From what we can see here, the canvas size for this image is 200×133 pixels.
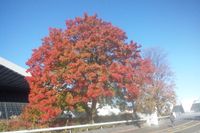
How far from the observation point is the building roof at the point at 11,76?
25.8 meters

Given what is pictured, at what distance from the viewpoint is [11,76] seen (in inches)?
1207

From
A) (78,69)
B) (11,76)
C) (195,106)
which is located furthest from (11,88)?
(195,106)

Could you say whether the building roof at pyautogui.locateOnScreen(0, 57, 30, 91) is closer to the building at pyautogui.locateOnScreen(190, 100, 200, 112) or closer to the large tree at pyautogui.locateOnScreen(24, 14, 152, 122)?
the large tree at pyautogui.locateOnScreen(24, 14, 152, 122)

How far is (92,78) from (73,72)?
1.85 m

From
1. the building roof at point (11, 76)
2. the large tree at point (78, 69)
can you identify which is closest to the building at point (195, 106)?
the building roof at point (11, 76)

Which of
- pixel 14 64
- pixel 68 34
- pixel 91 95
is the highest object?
pixel 68 34

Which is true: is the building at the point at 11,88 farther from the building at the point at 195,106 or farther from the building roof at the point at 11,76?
the building at the point at 195,106

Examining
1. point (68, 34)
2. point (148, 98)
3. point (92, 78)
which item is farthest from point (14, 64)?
point (148, 98)

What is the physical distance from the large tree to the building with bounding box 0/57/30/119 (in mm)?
1922

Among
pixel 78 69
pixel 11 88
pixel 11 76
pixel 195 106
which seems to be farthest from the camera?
pixel 195 106

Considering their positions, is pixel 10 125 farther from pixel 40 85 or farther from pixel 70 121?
pixel 70 121

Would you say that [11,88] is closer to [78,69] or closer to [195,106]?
[78,69]

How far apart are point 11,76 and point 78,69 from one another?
1056 centimetres

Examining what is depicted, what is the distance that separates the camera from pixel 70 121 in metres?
28.4
